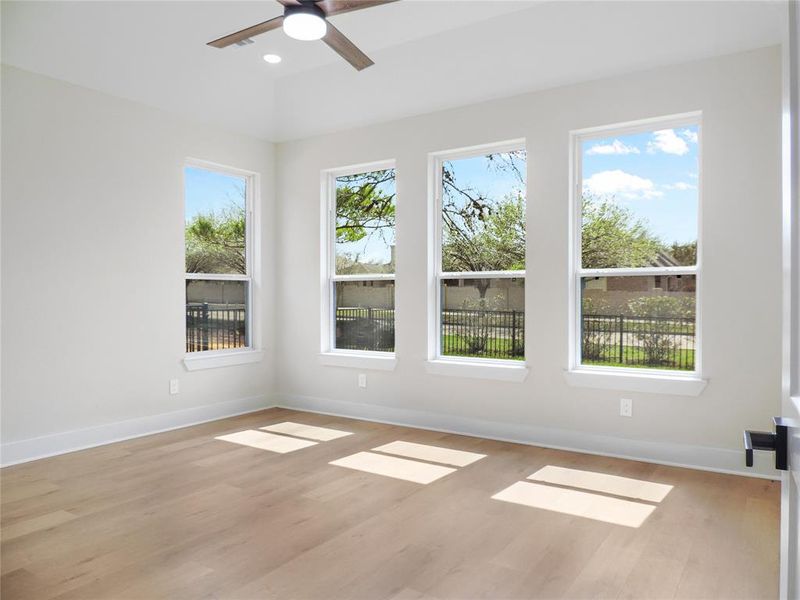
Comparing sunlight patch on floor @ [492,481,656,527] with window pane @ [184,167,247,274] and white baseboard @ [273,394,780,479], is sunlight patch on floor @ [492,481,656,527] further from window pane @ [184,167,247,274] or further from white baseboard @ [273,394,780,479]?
window pane @ [184,167,247,274]

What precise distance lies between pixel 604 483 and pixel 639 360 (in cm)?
107

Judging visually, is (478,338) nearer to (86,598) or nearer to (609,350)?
(609,350)

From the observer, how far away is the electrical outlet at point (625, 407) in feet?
13.4

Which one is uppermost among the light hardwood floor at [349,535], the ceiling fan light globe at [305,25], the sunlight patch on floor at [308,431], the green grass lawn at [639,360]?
the ceiling fan light globe at [305,25]

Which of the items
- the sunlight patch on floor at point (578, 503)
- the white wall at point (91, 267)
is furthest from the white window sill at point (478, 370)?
the white wall at point (91, 267)

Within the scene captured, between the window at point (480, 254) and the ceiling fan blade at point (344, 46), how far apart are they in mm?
1720

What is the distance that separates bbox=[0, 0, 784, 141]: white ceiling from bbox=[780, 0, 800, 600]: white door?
3188mm

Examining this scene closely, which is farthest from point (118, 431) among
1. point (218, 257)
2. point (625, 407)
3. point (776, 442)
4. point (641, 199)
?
point (776, 442)

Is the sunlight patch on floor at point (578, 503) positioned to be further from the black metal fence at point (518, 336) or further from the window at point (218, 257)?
the window at point (218, 257)

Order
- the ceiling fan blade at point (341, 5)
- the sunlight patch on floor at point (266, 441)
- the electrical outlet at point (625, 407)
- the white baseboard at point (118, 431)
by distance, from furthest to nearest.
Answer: the sunlight patch on floor at point (266, 441)
the electrical outlet at point (625, 407)
the white baseboard at point (118, 431)
the ceiling fan blade at point (341, 5)

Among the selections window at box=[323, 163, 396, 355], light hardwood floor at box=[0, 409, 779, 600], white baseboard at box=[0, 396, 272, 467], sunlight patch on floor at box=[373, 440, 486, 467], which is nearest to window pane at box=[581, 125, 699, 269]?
light hardwood floor at box=[0, 409, 779, 600]

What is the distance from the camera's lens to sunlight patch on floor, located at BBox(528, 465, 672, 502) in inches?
133

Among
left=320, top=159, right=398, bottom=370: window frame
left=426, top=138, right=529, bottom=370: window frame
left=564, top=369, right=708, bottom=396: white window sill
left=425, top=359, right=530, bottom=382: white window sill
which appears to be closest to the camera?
left=564, top=369, right=708, bottom=396: white window sill

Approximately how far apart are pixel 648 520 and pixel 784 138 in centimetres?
253
